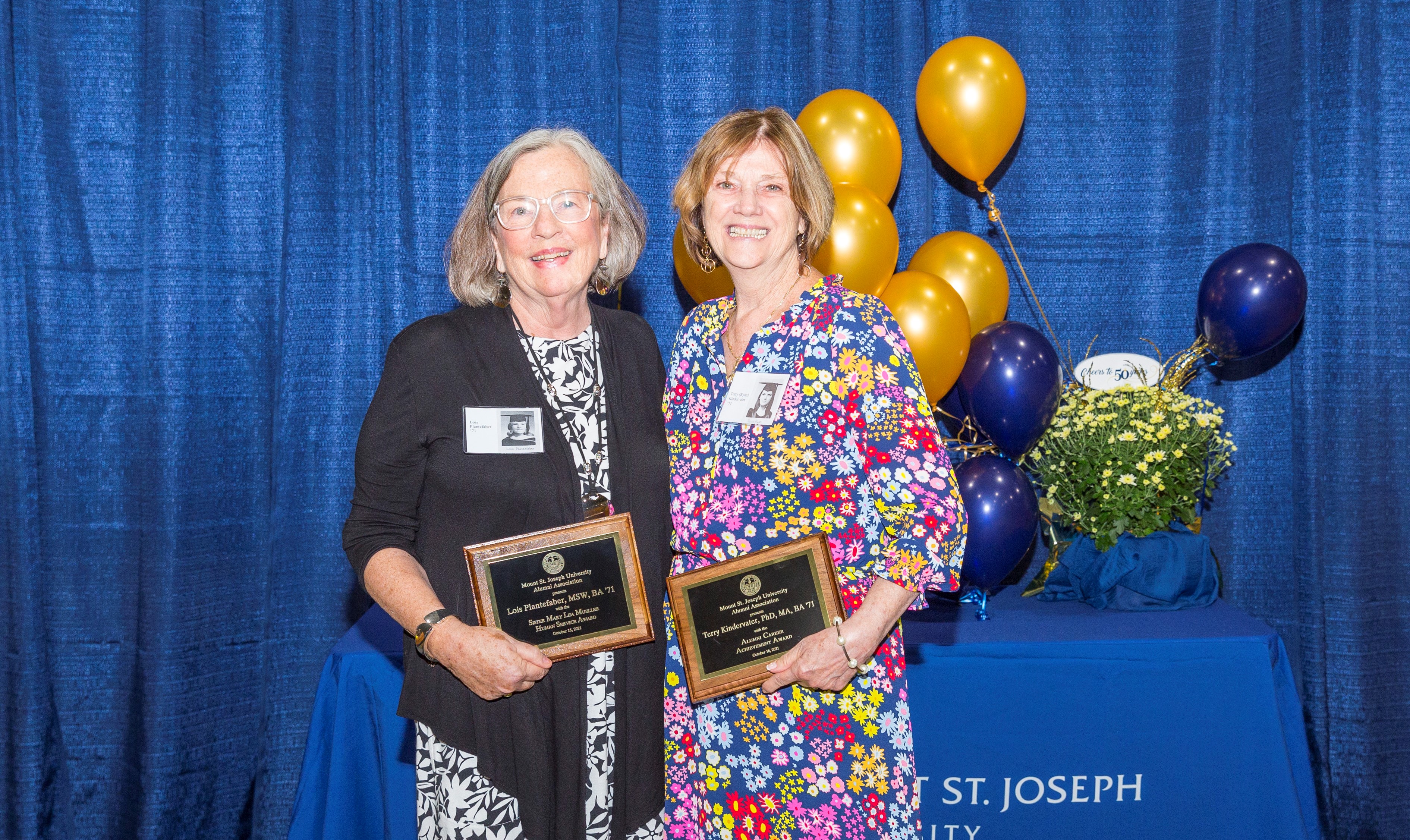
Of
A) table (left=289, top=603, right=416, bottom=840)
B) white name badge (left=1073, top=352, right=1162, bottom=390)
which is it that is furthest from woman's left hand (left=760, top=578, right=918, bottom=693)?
white name badge (left=1073, top=352, right=1162, bottom=390)

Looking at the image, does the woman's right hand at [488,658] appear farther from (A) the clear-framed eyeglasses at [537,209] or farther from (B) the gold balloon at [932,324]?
(B) the gold balloon at [932,324]

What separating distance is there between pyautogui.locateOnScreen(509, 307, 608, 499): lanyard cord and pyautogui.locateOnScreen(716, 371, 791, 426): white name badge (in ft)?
0.73

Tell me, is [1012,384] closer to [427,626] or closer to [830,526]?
[830,526]

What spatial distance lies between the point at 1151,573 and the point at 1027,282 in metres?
1.01

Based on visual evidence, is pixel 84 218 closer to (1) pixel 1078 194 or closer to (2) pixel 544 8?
(2) pixel 544 8

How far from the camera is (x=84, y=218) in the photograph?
2928 mm

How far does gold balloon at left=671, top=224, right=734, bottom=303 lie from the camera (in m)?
2.47

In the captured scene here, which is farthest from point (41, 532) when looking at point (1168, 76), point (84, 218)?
point (1168, 76)

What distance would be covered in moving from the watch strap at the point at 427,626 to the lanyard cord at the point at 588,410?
30 centimetres

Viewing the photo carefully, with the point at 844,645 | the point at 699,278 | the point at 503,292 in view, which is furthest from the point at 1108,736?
the point at 503,292

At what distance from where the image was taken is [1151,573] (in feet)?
8.17

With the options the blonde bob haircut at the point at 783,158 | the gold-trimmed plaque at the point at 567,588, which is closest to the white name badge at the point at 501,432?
the gold-trimmed plaque at the point at 567,588

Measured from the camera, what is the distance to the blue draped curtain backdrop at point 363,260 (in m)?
2.91

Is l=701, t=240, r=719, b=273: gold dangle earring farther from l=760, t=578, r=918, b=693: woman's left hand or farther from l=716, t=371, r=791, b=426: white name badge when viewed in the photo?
l=760, t=578, r=918, b=693: woman's left hand
